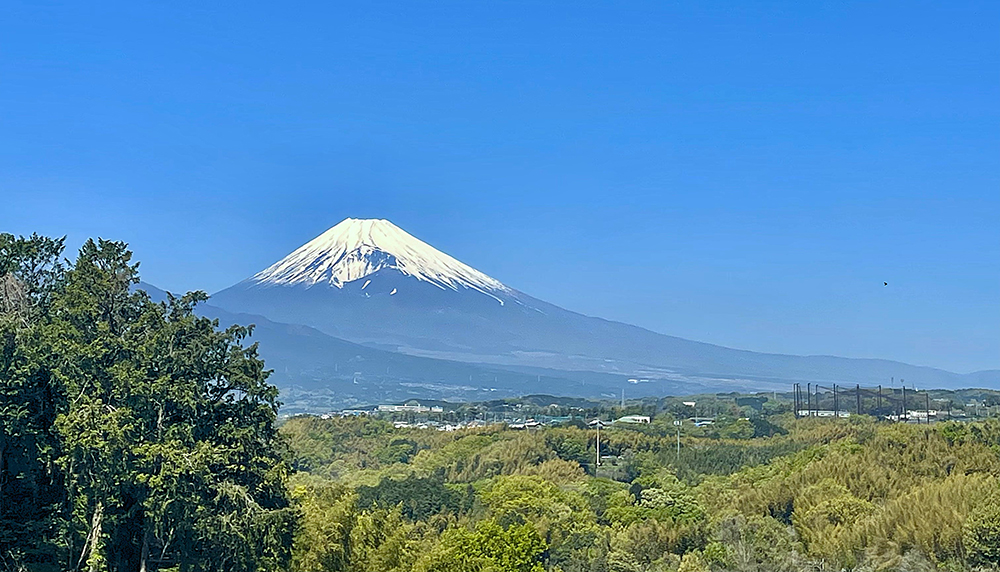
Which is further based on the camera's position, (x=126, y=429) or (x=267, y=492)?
(x=267, y=492)

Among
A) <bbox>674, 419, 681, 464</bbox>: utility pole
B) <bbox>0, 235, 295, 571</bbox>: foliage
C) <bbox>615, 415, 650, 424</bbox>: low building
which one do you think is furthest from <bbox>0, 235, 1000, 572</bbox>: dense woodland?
<bbox>615, 415, 650, 424</bbox>: low building

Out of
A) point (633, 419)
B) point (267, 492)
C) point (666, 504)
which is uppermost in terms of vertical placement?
point (633, 419)

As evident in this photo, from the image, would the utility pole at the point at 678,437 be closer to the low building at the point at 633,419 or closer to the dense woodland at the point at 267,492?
the low building at the point at 633,419

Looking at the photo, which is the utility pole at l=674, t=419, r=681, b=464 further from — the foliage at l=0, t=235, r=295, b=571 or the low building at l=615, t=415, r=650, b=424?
the foliage at l=0, t=235, r=295, b=571

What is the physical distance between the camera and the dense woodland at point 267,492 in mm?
25531

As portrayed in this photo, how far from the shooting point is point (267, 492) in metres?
29.6

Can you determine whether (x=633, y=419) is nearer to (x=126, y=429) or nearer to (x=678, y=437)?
(x=678, y=437)

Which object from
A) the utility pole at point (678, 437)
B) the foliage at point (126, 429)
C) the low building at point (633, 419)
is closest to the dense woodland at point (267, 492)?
the foliage at point (126, 429)

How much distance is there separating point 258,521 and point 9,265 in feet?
27.9

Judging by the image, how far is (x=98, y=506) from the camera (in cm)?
2550

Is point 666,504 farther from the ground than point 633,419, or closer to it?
closer to it

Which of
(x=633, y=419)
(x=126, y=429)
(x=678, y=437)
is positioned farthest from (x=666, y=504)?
(x=633, y=419)

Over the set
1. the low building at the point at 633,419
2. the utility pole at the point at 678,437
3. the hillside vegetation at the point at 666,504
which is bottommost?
the hillside vegetation at the point at 666,504

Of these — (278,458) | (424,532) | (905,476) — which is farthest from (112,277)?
(905,476)
